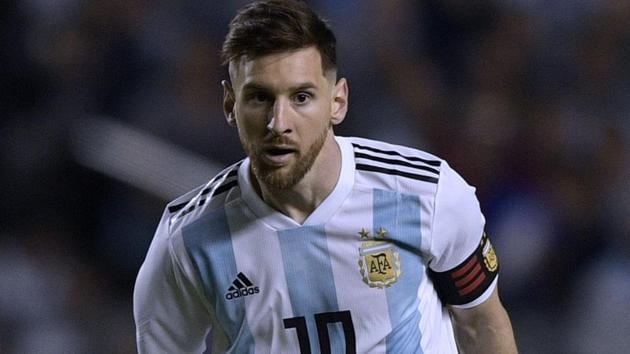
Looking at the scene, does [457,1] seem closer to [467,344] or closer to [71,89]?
[71,89]

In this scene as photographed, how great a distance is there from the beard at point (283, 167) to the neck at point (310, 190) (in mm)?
64

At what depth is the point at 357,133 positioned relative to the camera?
432 centimetres

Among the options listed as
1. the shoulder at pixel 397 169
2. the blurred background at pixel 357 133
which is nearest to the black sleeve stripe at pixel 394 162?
the shoulder at pixel 397 169

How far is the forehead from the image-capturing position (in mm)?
2369

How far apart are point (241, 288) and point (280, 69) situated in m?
0.52

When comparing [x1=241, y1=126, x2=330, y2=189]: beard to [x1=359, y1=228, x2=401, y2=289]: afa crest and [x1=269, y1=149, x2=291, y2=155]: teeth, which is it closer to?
[x1=269, y1=149, x2=291, y2=155]: teeth

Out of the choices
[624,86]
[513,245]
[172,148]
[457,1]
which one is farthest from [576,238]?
[172,148]

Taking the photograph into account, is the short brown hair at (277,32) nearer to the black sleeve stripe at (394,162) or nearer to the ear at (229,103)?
the ear at (229,103)

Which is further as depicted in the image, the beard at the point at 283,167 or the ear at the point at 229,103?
the ear at the point at 229,103

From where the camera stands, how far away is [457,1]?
4406 mm

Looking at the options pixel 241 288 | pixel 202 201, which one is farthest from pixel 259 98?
pixel 241 288

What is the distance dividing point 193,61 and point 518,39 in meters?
1.27

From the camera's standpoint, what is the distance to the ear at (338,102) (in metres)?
2.53

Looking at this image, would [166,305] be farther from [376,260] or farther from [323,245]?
[376,260]
